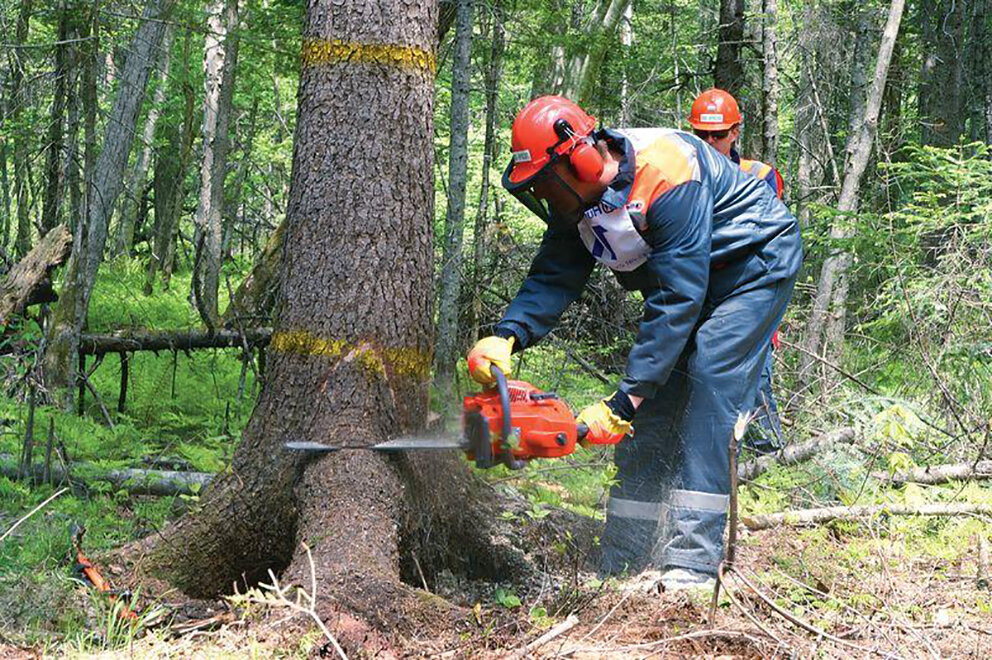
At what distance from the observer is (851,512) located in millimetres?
4270

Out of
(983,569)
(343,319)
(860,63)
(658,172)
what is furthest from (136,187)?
(983,569)

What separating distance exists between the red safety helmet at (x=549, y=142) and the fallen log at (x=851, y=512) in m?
2.13

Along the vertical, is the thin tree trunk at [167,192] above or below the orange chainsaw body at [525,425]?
above

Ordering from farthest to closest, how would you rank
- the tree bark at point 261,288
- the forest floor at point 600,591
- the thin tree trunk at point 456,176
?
the tree bark at point 261,288 < the thin tree trunk at point 456,176 < the forest floor at point 600,591

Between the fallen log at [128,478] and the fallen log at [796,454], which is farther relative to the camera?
the fallen log at [796,454]

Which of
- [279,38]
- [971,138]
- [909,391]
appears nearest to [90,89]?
[279,38]

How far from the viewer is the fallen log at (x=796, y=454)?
5.35 m

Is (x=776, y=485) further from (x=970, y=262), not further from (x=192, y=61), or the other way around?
(x=192, y=61)

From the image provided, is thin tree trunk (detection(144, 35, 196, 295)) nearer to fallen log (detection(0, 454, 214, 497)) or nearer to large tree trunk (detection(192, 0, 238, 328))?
large tree trunk (detection(192, 0, 238, 328))

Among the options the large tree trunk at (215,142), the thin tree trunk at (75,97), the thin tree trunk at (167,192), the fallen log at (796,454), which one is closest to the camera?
the fallen log at (796,454)

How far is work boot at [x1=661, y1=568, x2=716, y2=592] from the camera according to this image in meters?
3.58

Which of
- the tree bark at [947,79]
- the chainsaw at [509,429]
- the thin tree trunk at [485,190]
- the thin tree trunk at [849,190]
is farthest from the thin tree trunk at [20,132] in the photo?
the tree bark at [947,79]

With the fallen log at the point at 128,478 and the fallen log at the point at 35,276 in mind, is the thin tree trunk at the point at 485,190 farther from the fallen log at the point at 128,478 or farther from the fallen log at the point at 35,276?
the fallen log at the point at 35,276

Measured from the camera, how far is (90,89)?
26.1 ft
